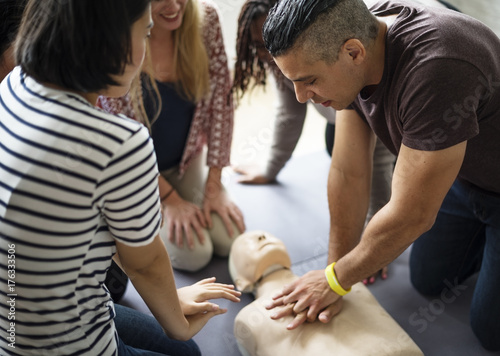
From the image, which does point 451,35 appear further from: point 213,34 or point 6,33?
point 6,33

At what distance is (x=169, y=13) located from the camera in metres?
1.44

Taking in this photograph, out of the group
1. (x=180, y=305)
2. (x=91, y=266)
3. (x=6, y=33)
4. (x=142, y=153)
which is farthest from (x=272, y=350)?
(x=6, y=33)

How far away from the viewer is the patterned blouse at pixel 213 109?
161 centimetres

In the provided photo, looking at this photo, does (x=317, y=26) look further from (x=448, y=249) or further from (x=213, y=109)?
(x=448, y=249)

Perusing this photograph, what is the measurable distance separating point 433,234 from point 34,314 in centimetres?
116

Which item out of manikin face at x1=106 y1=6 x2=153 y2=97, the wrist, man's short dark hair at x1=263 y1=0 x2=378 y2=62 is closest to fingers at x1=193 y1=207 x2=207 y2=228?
the wrist

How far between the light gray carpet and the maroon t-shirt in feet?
1.96

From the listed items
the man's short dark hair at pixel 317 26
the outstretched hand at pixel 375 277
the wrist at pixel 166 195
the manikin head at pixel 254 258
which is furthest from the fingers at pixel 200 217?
Result: the man's short dark hair at pixel 317 26

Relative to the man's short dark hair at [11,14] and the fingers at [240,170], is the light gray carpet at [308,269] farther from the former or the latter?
the man's short dark hair at [11,14]

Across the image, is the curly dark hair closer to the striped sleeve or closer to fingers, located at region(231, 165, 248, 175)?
fingers, located at region(231, 165, 248, 175)

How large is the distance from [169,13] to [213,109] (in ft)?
1.23

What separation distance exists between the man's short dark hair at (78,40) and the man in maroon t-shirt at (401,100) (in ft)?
1.28

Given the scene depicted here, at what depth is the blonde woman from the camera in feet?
5.10

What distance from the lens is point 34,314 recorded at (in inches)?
32.3
